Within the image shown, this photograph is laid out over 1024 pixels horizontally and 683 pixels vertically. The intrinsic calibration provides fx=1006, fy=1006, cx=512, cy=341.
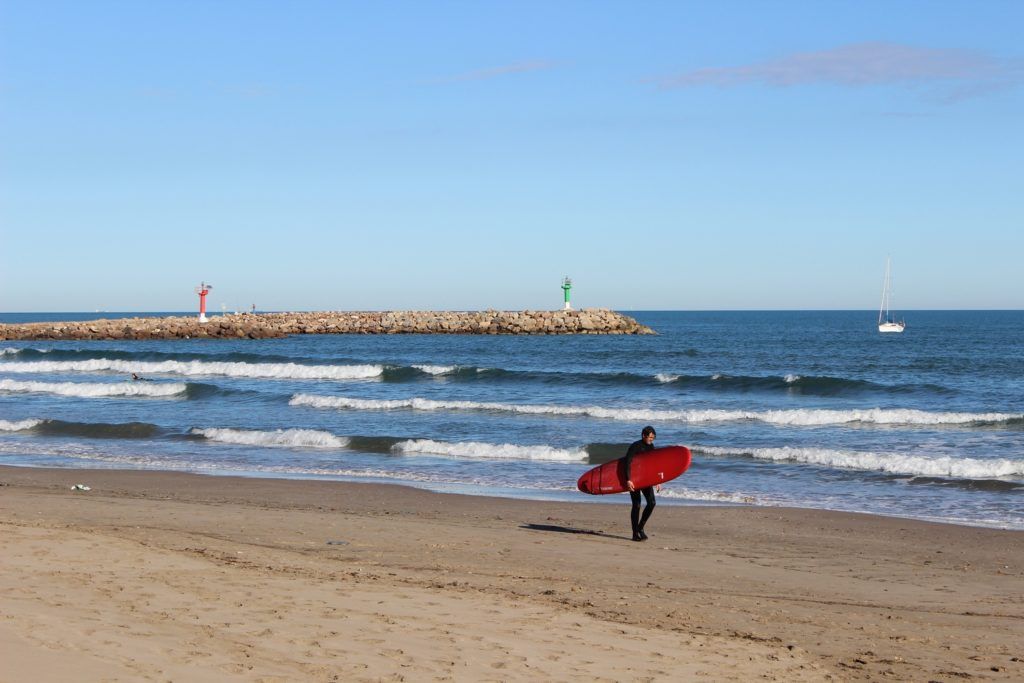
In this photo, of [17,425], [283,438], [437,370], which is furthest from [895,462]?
[437,370]

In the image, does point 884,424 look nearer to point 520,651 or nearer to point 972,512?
point 972,512

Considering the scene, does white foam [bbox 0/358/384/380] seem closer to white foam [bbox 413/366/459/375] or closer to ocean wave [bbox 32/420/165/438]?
white foam [bbox 413/366/459/375]

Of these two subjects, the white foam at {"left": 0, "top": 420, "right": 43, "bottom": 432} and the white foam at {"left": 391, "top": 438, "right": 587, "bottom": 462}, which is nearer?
the white foam at {"left": 391, "top": 438, "right": 587, "bottom": 462}

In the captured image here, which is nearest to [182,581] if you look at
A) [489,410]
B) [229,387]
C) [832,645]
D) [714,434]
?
[832,645]

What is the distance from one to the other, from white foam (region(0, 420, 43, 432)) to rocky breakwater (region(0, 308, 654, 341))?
51.0 m

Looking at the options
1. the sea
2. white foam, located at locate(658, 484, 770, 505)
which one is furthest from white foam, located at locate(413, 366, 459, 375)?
white foam, located at locate(658, 484, 770, 505)

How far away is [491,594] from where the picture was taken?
352 inches

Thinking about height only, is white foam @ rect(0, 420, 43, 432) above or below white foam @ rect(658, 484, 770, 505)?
below

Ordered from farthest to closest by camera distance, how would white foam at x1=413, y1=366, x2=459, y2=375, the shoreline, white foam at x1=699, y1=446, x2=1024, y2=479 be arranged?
white foam at x1=413, y1=366, x2=459, y2=375 → white foam at x1=699, y1=446, x2=1024, y2=479 → the shoreline

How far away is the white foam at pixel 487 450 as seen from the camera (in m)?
20.8

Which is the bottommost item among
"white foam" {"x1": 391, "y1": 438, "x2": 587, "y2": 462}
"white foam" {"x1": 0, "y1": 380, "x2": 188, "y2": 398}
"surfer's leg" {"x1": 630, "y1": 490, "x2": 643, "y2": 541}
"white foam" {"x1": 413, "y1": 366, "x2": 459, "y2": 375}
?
"white foam" {"x1": 0, "y1": 380, "x2": 188, "y2": 398}

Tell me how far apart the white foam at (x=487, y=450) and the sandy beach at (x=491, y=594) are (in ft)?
19.1

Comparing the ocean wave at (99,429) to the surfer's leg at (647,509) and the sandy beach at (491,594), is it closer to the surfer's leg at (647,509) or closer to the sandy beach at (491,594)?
the sandy beach at (491,594)

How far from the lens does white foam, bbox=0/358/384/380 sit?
44250mm
